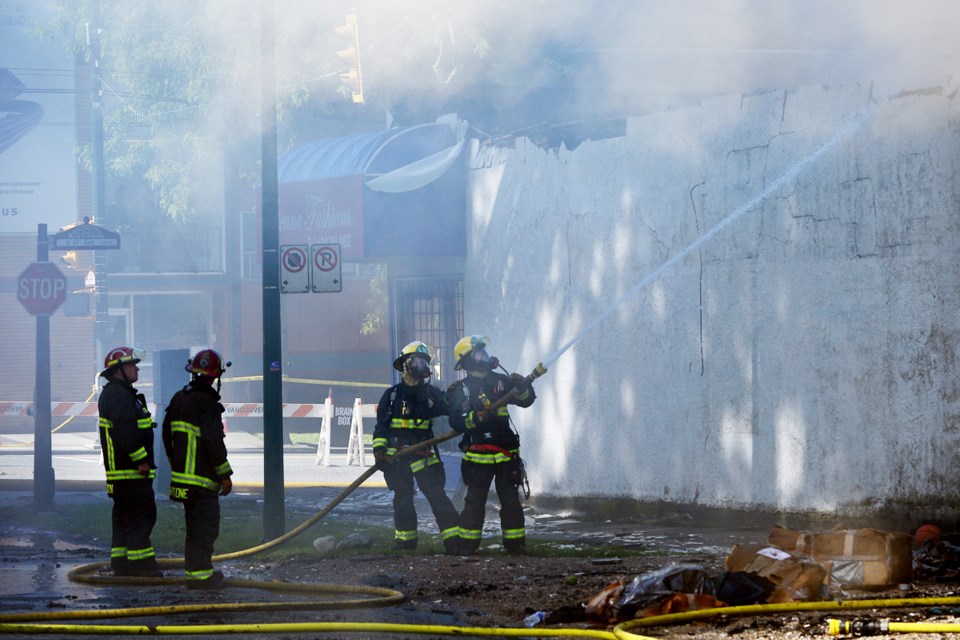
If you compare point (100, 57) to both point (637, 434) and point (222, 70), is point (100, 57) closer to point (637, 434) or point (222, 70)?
point (222, 70)

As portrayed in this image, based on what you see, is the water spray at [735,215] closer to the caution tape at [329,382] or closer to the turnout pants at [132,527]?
the turnout pants at [132,527]

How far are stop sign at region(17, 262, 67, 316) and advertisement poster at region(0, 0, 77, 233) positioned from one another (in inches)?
553

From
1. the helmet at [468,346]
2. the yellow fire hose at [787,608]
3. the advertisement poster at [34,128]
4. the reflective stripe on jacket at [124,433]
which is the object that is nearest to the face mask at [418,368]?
the helmet at [468,346]

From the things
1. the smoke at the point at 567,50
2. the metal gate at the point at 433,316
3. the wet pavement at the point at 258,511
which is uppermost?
the smoke at the point at 567,50

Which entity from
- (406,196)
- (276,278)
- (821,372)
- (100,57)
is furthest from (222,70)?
(821,372)

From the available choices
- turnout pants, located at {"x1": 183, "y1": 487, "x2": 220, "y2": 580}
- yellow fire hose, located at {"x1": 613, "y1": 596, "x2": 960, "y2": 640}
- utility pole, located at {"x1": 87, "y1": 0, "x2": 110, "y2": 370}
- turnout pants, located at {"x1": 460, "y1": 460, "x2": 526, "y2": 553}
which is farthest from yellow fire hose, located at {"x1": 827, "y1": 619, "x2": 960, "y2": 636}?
utility pole, located at {"x1": 87, "y1": 0, "x2": 110, "y2": 370}

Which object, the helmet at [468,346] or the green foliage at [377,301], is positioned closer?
the helmet at [468,346]

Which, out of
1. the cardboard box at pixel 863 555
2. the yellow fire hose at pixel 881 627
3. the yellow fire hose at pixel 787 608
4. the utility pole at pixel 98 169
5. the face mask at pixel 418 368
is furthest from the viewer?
the utility pole at pixel 98 169

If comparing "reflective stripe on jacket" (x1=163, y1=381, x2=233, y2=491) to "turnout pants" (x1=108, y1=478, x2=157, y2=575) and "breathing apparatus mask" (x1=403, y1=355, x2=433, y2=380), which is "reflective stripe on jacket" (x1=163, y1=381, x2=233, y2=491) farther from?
"breathing apparatus mask" (x1=403, y1=355, x2=433, y2=380)

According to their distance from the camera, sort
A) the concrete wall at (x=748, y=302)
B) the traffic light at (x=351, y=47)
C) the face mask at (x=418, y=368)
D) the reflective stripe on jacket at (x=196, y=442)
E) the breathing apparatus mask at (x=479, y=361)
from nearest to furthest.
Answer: the reflective stripe on jacket at (x=196, y=442)
the concrete wall at (x=748, y=302)
the breathing apparatus mask at (x=479, y=361)
the face mask at (x=418, y=368)
the traffic light at (x=351, y=47)

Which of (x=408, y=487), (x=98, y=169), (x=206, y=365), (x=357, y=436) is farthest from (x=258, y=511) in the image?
(x=98, y=169)

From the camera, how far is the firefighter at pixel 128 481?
29.0ft

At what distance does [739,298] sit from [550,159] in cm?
258

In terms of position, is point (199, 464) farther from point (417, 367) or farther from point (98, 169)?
point (98, 169)
